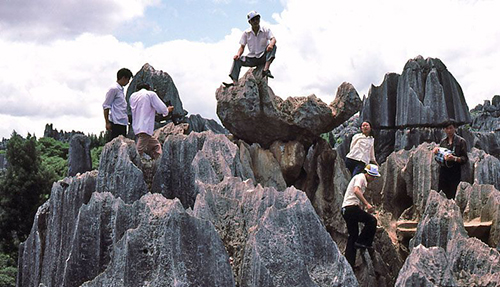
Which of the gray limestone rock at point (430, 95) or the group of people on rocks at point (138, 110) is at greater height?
the gray limestone rock at point (430, 95)

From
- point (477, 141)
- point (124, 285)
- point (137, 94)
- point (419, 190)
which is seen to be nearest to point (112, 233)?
point (124, 285)

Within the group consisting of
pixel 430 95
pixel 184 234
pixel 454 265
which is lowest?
pixel 454 265

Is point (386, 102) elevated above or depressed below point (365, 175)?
above

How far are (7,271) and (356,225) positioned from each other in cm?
1462

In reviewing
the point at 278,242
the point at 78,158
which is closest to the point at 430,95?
the point at 78,158

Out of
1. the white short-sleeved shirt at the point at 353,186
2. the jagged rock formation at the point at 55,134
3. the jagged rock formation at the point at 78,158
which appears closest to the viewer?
the white short-sleeved shirt at the point at 353,186

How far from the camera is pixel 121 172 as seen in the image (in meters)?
10.1

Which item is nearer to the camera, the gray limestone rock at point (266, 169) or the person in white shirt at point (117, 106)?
the person in white shirt at point (117, 106)

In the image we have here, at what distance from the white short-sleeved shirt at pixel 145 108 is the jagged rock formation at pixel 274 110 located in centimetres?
286

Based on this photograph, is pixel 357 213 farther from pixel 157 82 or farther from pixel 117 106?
pixel 157 82

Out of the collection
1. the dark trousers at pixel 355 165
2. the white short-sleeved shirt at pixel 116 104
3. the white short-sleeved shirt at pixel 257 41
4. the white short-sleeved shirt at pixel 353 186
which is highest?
the white short-sleeved shirt at pixel 257 41

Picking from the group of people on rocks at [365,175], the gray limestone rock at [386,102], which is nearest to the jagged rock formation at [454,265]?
the group of people on rocks at [365,175]

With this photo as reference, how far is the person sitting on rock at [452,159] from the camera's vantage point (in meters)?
10.8

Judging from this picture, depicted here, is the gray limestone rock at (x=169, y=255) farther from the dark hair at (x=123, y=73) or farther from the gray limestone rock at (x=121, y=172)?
the dark hair at (x=123, y=73)
